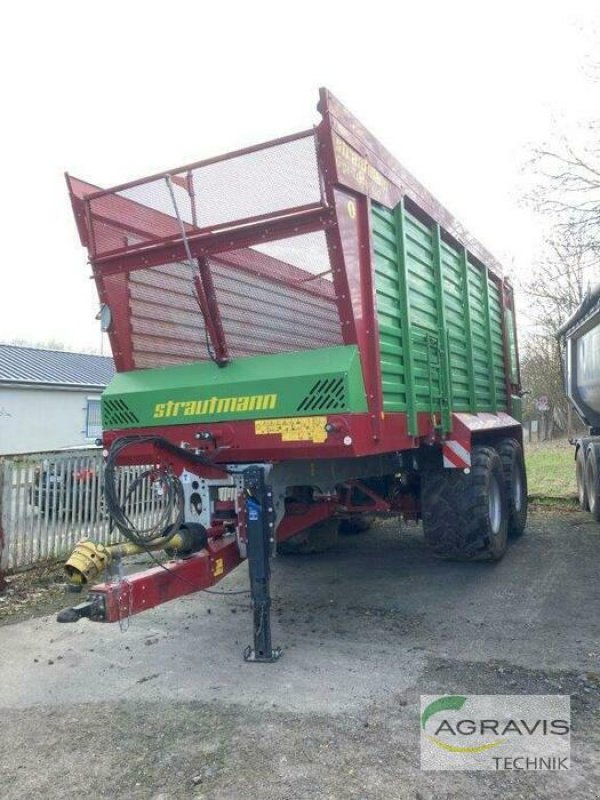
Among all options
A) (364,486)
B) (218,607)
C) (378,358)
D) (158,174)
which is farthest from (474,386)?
(158,174)

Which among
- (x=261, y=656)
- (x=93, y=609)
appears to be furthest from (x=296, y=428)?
(x=93, y=609)

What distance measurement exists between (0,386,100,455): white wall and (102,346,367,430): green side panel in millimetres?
16891

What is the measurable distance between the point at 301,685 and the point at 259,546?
872 mm

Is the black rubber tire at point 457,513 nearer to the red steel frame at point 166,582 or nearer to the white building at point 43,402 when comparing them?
the red steel frame at point 166,582

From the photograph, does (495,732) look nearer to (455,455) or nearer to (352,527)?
(455,455)

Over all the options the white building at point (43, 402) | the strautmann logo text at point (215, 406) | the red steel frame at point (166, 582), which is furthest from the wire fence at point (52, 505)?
the white building at point (43, 402)

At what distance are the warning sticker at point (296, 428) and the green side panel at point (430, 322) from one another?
0.59 metres

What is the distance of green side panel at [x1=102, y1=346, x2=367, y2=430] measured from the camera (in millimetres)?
4266

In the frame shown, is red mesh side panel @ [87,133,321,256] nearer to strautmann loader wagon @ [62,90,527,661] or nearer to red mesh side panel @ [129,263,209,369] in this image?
strautmann loader wagon @ [62,90,527,661]

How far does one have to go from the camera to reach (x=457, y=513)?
5.94 metres

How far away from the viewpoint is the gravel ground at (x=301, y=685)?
9.79ft

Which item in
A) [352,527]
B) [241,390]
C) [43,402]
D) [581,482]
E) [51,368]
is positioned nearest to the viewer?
[241,390]

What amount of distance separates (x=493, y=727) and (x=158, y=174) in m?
4.07

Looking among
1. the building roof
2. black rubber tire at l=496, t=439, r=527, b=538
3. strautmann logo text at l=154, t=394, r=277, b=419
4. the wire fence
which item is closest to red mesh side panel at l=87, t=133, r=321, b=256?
strautmann logo text at l=154, t=394, r=277, b=419
